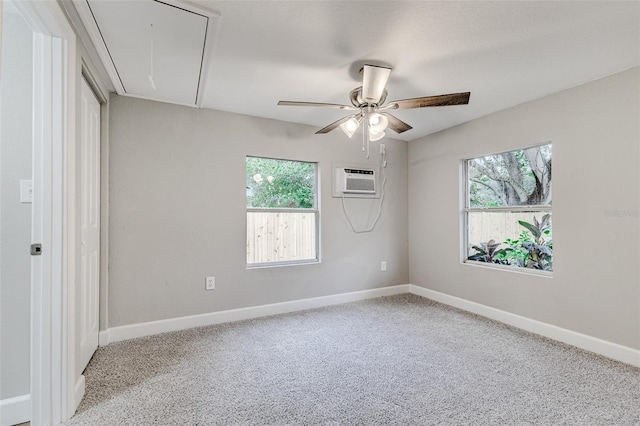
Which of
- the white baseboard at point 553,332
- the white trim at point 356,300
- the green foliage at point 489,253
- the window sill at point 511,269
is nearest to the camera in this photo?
the white baseboard at point 553,332

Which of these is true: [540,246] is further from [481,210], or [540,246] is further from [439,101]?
[439,101]

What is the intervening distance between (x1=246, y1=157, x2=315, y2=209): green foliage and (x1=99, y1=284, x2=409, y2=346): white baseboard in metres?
1.09

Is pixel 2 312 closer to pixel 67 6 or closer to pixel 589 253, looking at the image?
pixel 67 6

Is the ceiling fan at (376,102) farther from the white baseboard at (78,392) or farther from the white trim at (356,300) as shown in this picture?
the white baseboard at (78,392)

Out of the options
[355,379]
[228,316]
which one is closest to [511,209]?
[355,379]

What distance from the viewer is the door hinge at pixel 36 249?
5.02ft

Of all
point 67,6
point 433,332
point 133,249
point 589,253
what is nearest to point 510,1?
point 589,253

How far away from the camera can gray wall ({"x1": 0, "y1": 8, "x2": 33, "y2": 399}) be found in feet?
5.25

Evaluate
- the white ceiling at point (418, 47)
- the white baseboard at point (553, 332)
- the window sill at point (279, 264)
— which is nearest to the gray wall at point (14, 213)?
the white ceiling at point (418, 47)

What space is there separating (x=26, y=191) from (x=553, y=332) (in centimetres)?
389

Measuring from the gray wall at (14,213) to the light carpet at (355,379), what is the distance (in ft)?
1.46

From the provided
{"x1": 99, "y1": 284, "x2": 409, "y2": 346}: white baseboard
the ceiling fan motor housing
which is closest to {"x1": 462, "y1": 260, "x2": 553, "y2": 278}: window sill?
{"x1": 99, "y1": 284, "x2": 409, "y2": 346}: white baseboard

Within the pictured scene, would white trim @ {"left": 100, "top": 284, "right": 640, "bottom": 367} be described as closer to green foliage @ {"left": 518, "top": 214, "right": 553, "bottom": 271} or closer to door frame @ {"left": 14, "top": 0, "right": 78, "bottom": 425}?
green foliage @ {"left": 518, "top": 214, "right": 553, "bottom": 271}

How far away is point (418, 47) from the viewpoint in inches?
78.3
